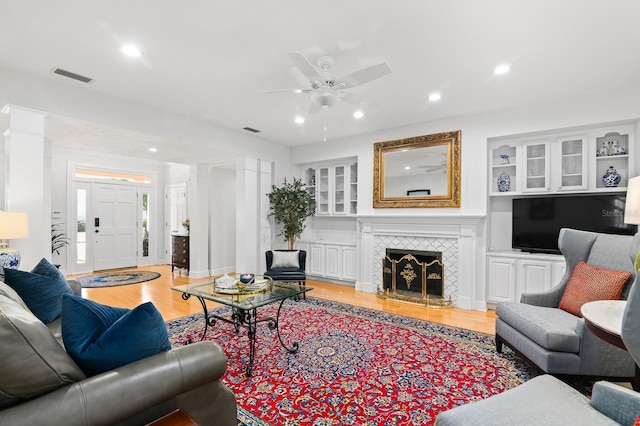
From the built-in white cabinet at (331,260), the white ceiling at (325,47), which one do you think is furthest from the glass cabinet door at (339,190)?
the white ceiling at (325,47)

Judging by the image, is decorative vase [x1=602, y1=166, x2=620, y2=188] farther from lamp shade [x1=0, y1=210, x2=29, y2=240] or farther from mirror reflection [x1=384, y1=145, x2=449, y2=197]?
lamp shade [x1=0, y1=210, x2=29, y2=240]

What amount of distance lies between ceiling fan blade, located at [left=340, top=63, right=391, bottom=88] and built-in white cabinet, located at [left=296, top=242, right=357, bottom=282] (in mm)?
3437

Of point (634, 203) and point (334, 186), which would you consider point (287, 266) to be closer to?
point (334, 186)

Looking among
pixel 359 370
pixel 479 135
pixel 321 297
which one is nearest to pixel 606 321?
pixel 359 370

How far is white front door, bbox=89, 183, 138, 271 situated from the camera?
695 cm

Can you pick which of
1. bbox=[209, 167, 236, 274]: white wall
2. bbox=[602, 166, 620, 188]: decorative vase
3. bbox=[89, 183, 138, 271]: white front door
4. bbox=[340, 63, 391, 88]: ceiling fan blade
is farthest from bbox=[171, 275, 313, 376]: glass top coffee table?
bbox=[89, 183, 138, 271]: white front door

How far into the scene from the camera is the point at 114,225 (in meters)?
7.25

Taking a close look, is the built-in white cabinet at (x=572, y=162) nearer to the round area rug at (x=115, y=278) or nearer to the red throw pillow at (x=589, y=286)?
the red throw pillow at (x=589, y=286)

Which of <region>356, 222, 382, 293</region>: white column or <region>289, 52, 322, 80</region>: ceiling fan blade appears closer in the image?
<region>289, 52, 322, 80</region>: ceiling fan blade

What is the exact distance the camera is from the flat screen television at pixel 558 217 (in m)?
3.63

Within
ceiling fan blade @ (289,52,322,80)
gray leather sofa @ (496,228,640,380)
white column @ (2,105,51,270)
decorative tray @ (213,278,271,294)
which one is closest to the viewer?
gray leather sofa @ (496,228,640,380)

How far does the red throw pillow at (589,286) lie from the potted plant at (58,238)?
7948 millimetres

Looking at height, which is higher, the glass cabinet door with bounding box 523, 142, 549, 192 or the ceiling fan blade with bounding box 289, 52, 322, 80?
the ceiling fan blade with bounding box 289, 52, 322, 80

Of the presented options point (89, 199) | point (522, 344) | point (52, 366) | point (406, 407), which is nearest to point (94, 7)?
point (52, 366)
